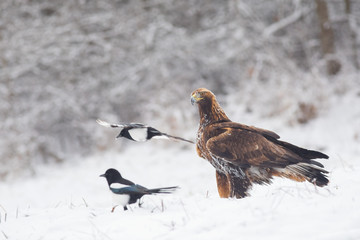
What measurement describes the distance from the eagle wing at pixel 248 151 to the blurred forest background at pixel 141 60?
8.32m

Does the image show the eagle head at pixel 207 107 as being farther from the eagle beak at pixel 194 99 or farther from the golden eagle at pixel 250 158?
the golden eagle at pixel 250 158

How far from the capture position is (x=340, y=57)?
12.3 meters

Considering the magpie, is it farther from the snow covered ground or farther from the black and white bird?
the snow covered ground

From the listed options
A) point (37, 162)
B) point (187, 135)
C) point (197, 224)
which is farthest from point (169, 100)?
point (197, 224)

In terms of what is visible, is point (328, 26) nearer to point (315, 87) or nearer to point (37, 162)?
point (315, 87)

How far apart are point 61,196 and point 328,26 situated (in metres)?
9.54

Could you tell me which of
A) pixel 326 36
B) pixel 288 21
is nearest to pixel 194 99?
pixel 326 36

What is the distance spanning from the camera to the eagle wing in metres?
3.57

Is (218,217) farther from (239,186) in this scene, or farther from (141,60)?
(141,60)

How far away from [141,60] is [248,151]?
488 inches

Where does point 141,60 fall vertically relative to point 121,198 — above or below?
above

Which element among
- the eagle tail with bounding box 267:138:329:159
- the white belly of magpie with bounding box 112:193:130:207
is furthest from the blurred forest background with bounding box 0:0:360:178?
the white belly of magpie with bounding box 112:193:130:207

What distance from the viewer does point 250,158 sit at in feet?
11.8

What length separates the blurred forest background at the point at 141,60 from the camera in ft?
42.5
